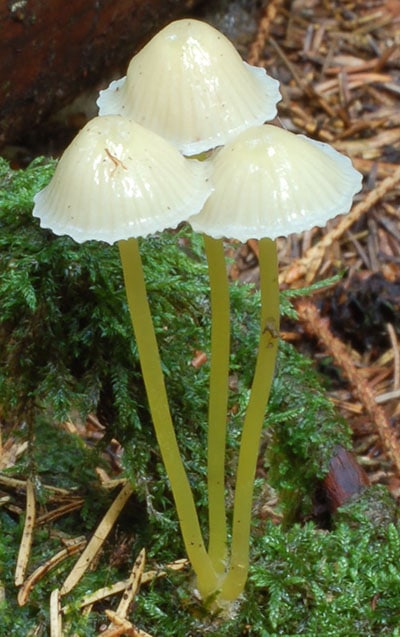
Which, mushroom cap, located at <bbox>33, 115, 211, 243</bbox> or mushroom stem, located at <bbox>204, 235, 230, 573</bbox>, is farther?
mushroom stem, located at <bbox>204, 235, 230, 573</bbox>

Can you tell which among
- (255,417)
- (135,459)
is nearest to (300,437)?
(135,459)

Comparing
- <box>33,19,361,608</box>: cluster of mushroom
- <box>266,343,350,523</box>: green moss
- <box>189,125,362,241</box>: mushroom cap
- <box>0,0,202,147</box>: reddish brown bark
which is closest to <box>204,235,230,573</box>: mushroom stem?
<box>33,19,361,608</box>: cluster of mushroom

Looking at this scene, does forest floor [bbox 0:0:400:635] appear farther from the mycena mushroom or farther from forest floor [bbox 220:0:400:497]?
the mycena mushroom

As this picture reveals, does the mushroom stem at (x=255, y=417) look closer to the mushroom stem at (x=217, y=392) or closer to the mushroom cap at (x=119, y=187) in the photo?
the mushroom stem at (x=217, y=392)

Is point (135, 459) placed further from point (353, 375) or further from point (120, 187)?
point (353, 375)

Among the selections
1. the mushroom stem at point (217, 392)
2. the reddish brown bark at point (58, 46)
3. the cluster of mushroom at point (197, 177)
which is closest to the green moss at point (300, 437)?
the mushroom stem at point (217, 392)

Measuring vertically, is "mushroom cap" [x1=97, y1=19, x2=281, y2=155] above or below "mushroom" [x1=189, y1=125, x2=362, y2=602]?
above
